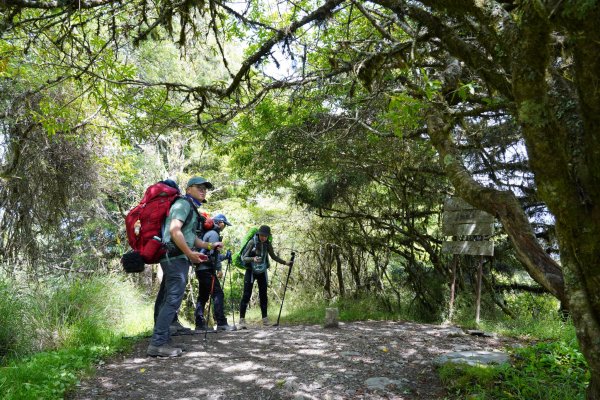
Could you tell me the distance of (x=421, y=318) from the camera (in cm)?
942

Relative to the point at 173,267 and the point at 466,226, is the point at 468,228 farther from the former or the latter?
the point at 173,267

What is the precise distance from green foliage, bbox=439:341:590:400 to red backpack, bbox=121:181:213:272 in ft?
11.5

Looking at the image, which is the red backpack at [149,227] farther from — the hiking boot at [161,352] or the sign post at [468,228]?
the sign post at [468,228]

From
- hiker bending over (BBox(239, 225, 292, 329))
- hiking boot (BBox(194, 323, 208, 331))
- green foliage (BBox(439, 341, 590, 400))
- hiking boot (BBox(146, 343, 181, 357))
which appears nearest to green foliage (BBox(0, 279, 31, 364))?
hiking boot (BBox(146, 343, 181, 357))

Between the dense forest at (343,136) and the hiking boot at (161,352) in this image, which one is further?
the hiking boot at (161,352)

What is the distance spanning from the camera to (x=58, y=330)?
5.71 meters

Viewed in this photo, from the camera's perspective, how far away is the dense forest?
270 cm

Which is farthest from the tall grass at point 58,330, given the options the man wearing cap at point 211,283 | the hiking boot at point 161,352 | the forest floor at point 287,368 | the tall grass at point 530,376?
the tall grass at point 530,376

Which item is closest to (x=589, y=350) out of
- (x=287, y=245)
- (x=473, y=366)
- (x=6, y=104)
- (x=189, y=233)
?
(x=473, y=366)

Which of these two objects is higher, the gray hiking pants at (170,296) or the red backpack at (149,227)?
the red backpack at (149,227)

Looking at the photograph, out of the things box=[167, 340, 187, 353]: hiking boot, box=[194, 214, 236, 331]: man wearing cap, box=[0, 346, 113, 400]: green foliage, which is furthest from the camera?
box=[194, 214, 236, 331]: man wearing cap

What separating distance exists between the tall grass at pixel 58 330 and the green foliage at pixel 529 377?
12.1ft

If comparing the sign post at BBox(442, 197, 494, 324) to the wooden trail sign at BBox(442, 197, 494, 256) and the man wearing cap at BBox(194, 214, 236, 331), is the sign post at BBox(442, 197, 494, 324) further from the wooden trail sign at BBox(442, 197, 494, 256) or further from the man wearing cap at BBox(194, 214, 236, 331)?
the man wearing cap at BBox(194, 214, 236, 331)

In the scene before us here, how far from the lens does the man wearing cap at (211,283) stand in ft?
21.7
